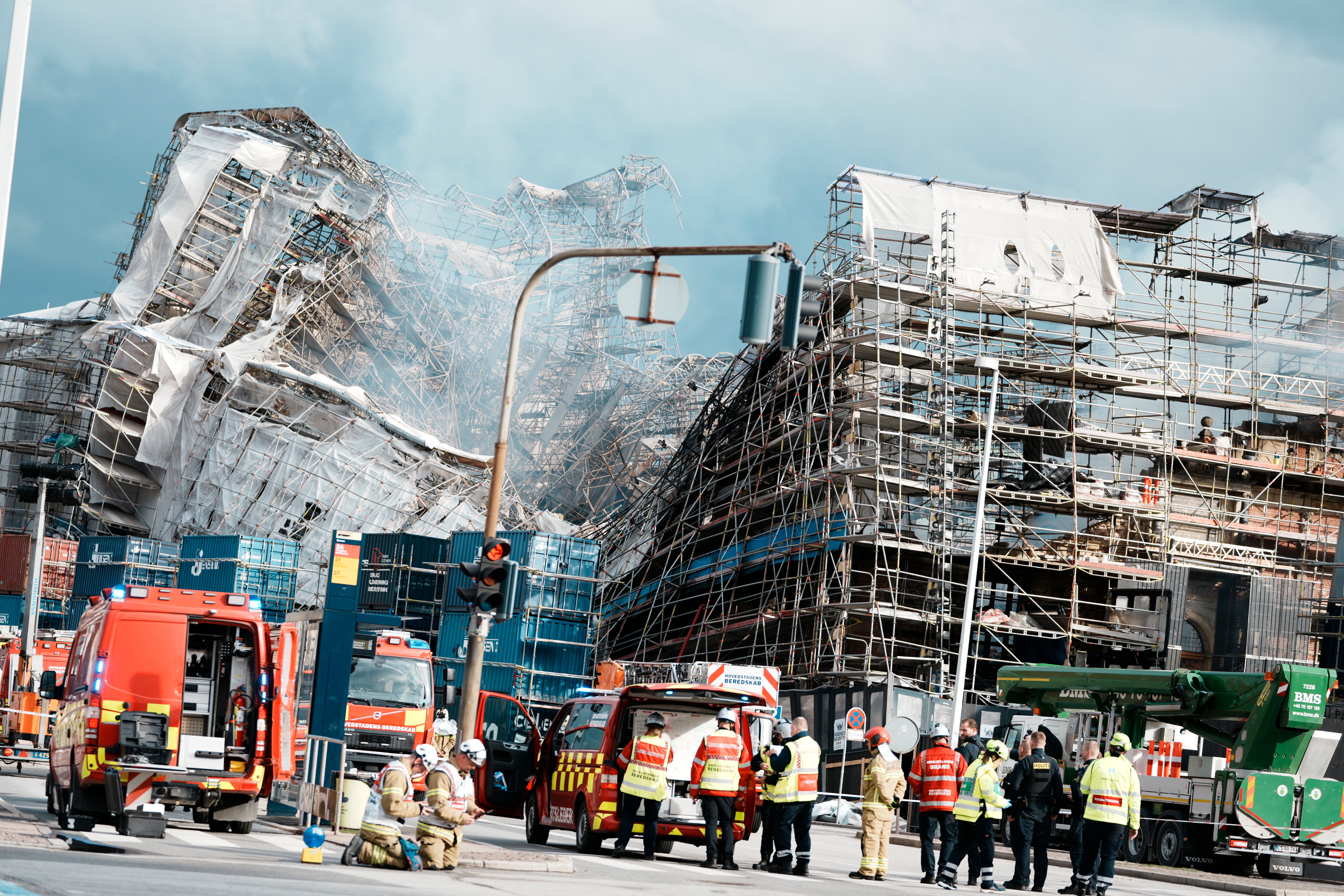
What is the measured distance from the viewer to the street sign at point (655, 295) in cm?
1338

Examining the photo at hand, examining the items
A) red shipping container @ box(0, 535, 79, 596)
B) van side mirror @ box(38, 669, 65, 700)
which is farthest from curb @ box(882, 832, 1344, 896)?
red shipping container @ box(0, 535, 79, 596)

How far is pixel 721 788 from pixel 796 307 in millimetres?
5515

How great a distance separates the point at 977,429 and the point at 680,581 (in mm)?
10529

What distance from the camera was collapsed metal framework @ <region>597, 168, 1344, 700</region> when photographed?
37281mm

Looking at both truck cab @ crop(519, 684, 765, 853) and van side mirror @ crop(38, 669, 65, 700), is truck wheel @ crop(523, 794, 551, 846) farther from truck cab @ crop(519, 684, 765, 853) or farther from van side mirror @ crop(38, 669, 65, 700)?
van side mirror @ crop(38, 669, 65, 700)

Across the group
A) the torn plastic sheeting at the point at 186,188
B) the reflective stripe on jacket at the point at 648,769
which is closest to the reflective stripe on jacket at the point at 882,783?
the reflective stripe on jacket at the point at 648,769

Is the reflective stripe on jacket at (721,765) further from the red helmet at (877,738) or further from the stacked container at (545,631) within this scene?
the stacked container at (545,631)

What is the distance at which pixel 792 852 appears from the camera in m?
15.3

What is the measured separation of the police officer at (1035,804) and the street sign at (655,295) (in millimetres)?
6177

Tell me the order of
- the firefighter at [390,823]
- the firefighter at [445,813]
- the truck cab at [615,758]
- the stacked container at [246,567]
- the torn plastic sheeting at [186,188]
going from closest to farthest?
the firefighter at [390,823]
the firefighter at [445,813]
the truck cab at [615,758]
the stacked container at [246,567]
the torn plastic sheeting at [186,188]

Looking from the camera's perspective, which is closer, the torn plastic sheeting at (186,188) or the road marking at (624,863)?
the road marking at (624,863)

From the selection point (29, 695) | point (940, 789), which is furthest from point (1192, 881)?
point (29, 695)

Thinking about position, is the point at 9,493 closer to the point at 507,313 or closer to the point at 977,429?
the point at 507,313

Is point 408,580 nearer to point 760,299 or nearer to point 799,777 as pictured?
point 799,777
